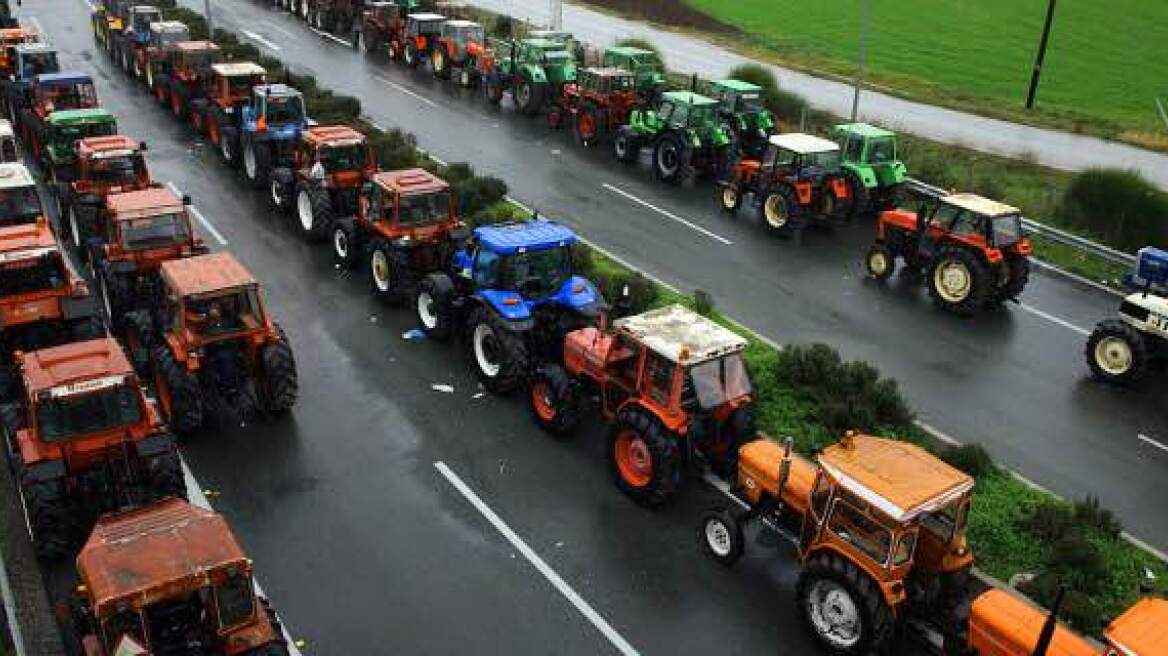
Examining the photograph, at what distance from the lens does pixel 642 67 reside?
31.6 m

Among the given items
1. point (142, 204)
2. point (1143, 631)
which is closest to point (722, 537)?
point (1143, 631)

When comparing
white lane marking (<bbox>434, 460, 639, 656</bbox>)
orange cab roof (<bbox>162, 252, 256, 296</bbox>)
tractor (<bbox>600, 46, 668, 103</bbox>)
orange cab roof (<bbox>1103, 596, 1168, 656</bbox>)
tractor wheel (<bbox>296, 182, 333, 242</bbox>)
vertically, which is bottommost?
white lane marking (<bbox>434, 460, 639, 656</bbox>)

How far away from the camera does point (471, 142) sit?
28766 mm

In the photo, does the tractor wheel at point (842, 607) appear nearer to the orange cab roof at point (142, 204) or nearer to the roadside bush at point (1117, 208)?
the orange cab roof at point (142, 204)

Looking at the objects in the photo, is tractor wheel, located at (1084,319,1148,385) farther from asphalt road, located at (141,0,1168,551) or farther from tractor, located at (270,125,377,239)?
tractor, located at (270,125,377,239)

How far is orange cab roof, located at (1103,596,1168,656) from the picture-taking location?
26.7 feet

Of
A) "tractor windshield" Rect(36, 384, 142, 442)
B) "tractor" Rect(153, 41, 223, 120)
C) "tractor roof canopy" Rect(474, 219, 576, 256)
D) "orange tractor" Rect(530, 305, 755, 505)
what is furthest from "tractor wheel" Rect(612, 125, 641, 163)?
"tractor windshield" Rect(36, 384, 142, 442)

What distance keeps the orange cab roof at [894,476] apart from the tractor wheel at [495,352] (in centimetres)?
565

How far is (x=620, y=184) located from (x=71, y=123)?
13.4 meters

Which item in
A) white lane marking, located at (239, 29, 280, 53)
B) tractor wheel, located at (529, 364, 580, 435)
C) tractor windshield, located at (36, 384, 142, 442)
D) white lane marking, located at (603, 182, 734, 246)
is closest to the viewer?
tractor windshield, located at (36, 384, 142, 442)

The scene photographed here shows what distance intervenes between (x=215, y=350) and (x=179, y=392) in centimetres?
76

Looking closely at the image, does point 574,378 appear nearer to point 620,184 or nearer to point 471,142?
point 620,184

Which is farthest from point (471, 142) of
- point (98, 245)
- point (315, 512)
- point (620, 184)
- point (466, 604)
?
point (466, 604)

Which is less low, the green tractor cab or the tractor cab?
the green tractor cab
